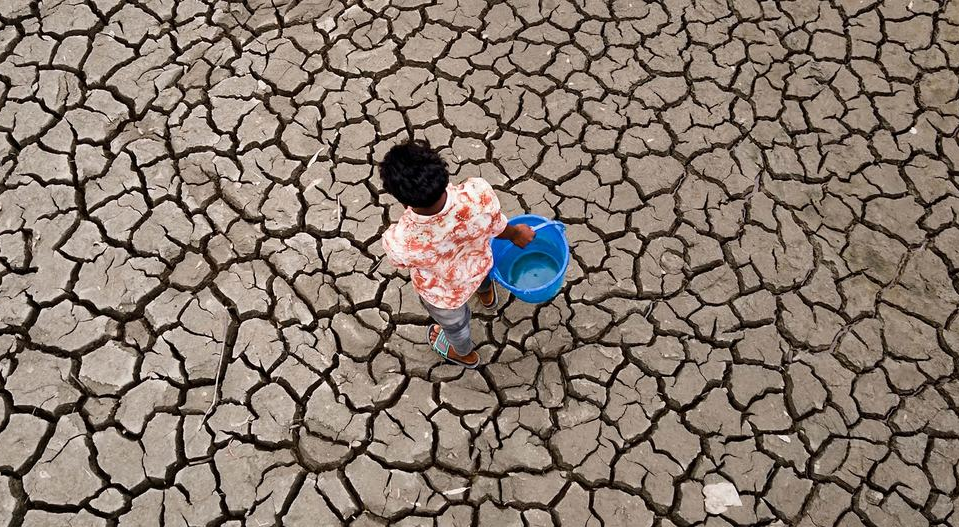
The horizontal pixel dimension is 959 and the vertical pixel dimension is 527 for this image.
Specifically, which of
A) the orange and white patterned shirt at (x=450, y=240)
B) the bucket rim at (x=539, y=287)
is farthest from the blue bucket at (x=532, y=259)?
the orange and white patterned shirt at (x=450, y=240)

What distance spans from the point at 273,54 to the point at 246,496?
267 cm

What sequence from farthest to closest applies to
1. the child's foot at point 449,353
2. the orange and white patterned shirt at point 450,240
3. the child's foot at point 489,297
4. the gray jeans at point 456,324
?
the child's foot at point 489,297
the child's foot at point 449,353
the gray jeans at point 456,324
the orange and white patterned shirt at point 450,240

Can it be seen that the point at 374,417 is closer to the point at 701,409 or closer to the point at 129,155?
the point at 701,409

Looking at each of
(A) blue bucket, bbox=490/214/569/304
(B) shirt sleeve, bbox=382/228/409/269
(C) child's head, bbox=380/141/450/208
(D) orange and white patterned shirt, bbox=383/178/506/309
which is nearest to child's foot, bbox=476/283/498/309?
(A) blue bucket, bbox=490/214/569/304

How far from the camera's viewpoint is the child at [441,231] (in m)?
2.45

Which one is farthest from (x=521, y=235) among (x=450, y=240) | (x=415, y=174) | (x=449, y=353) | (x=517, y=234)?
(x=449, y=353)

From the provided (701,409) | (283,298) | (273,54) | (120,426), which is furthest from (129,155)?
(701,409)

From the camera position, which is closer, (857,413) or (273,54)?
(857,413)

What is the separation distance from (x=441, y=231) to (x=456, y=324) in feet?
2.01

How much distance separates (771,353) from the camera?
3557 mm

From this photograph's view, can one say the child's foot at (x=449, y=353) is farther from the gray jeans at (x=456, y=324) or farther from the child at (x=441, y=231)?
the child at (x=441, y=231)

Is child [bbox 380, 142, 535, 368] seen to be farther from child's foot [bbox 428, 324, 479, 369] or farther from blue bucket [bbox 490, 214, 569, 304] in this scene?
blue bucket [bbox 490, 214, 569, 304]

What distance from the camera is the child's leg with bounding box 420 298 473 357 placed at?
3.05m

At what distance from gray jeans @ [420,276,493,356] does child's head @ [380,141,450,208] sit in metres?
0.70
